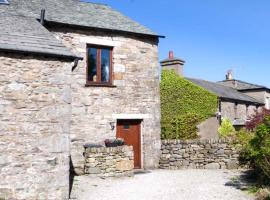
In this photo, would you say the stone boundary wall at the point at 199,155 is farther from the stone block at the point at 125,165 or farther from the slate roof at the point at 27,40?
the slate roof at the point at 27,40

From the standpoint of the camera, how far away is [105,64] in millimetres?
14047

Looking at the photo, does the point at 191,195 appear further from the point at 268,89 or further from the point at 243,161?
the point at 268,89

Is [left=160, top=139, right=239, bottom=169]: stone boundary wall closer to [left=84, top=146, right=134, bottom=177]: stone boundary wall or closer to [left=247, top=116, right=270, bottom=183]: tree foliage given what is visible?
[left=84, top=146, right=134, bottom=177]: stone boundary wall

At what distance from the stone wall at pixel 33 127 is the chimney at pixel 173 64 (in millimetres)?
15730

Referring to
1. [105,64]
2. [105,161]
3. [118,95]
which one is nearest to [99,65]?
[105,64]

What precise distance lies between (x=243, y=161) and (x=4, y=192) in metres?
8.50

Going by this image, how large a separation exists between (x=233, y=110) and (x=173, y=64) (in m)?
5.76

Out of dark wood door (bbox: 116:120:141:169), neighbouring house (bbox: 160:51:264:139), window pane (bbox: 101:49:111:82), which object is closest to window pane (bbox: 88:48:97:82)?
window pane (bbox: 101:49:111:82)

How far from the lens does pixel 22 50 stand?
8.52 metres

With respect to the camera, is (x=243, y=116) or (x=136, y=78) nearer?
(x=136, y=78)

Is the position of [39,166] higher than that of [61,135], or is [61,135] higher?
[61,135]

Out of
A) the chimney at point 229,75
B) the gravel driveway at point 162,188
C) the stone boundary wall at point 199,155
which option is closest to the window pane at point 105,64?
the stone boundary wall at point 199,155

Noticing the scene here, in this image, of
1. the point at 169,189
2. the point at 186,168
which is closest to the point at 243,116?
the point at 186,168

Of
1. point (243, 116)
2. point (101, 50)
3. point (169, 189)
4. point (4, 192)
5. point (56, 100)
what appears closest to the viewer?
point (4, 192)
